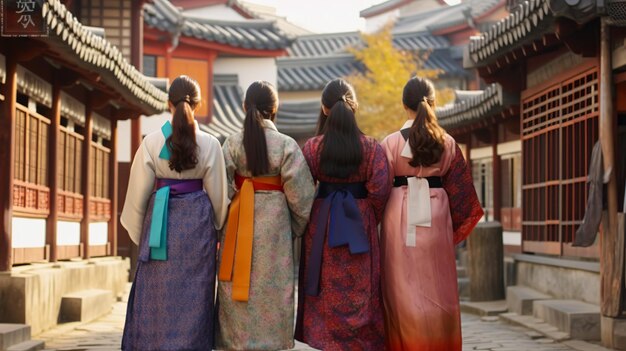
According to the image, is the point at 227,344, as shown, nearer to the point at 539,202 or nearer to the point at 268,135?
the point at 268,135

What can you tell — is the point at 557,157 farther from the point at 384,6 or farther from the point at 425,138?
the point at 384,6

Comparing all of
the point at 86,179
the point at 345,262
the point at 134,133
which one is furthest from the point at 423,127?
the point at 134,133

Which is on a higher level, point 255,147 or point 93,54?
point 93,54

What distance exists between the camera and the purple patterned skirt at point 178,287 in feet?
28.9

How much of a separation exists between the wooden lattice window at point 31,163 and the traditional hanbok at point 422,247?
6440 millimetres

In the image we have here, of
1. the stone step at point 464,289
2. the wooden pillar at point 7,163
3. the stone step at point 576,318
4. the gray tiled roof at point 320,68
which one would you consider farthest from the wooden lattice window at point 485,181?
the gray tiled roof at point 320,68

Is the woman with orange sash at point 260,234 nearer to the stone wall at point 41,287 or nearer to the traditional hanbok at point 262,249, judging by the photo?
the traditional hanbok at point 262,249

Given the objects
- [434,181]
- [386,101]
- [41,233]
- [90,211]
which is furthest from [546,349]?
[386,101]

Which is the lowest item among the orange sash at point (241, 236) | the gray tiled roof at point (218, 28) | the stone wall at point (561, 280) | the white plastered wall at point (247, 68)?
the stone wall at point (561, 280)

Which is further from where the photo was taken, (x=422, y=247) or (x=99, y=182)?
(x=99, y=182)

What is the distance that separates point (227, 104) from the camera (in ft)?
112

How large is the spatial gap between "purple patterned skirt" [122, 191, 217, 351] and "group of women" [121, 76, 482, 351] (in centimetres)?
1

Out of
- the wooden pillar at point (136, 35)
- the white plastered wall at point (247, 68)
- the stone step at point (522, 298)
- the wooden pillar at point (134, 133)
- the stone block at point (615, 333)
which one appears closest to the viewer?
the stone block at point (615, 333)

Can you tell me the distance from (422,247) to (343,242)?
67cm
